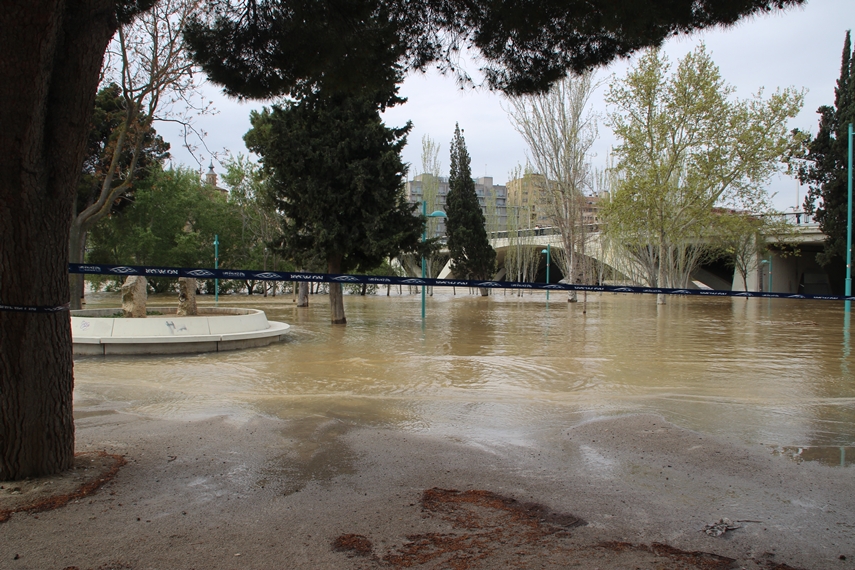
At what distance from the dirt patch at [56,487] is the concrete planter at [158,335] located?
24.0ft

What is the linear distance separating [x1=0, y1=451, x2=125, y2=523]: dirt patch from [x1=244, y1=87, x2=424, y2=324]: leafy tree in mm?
12935

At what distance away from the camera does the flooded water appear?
603cm

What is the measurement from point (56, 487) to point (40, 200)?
175 centimetres

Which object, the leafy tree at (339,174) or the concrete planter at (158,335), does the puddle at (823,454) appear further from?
the leafy tree at (339,174)

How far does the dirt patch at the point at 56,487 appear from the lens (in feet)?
11.3

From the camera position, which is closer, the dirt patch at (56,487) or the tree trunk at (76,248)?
the dirt patch at (56,487)

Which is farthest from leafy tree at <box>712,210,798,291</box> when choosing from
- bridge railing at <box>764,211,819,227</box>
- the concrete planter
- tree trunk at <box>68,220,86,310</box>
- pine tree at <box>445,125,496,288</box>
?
tree trunk at <box>68,220,86,310</box>

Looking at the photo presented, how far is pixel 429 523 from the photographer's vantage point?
330cm

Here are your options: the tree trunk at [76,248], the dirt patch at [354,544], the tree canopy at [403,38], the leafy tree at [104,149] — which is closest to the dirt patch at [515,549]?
the dirt patch at [354,544]

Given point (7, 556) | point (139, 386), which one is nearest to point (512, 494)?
point (7, 556)

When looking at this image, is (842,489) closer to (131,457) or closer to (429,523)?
(429,523)

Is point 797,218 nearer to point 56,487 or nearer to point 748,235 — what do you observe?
point 748,235

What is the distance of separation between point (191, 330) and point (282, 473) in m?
8.14

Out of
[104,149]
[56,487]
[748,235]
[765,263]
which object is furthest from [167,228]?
[765,263]
